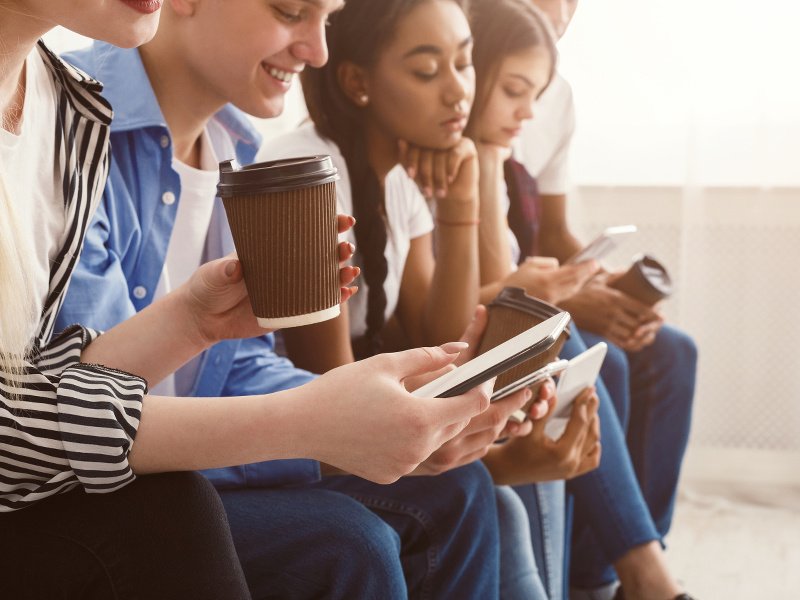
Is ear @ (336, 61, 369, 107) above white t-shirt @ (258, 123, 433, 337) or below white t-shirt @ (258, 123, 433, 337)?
above

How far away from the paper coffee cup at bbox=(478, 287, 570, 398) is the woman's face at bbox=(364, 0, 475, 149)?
0.39 metres

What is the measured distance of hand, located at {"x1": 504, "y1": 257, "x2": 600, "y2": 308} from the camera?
1.60 m

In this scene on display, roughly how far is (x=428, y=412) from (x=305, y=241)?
0.73ft

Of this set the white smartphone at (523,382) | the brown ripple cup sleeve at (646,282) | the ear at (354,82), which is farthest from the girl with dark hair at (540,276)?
the white smartphone at (523,382)

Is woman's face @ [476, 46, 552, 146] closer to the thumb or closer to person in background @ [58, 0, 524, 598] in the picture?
person in background @ [58, 0, 524, 598]

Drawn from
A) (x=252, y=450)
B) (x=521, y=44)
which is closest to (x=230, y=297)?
(x=252, y=450)

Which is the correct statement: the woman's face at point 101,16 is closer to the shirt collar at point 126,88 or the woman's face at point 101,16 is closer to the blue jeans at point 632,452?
the shirt collar at point 126,88

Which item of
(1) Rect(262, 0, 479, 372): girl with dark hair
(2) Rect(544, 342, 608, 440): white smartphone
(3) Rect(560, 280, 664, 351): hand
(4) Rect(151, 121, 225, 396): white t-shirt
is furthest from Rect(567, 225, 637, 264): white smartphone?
(4) Rect(151, 121, 225, 396): white t-shirt

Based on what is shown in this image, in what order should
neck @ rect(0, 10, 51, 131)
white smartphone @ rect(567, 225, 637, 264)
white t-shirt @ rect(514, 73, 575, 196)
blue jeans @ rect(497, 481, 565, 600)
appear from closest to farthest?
neck @ rect(0, 10, 51, 131) < blue jeans @ rect(497, 481, 565, 600) < white smartphone @ rect(567, 225, 637, 264) < white t-shirt @ rect(514, 73, 575, 196)

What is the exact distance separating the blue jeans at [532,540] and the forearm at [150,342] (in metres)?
0.54

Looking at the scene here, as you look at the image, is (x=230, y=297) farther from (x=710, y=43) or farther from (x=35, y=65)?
(x=710, y=43)

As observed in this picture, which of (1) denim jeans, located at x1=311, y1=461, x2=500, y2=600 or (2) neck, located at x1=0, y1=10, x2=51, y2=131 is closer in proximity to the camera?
(2) neck, located at x1=0, y1=10, x2=51, y2=131

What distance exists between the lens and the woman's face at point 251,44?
1.13 meters

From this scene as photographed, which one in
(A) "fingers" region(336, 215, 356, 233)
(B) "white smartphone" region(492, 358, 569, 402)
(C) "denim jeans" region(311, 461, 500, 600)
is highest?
(A) "fingers" region(336, 215, 356, 233)
